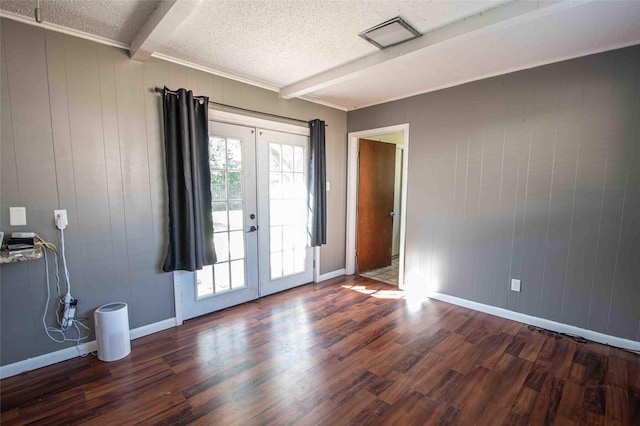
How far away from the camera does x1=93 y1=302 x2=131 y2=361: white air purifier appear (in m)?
2.35

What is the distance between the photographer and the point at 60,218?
229 cm

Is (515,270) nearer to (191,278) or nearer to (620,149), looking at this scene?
(620,149)

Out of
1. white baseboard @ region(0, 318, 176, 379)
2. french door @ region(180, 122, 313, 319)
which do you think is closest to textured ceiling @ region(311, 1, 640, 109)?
french door @ region(180, 122, 313, 319)

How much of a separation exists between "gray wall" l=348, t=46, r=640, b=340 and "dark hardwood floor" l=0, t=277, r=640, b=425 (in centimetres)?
47

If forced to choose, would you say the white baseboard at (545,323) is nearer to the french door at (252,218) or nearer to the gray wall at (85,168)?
the french door at (252,218)

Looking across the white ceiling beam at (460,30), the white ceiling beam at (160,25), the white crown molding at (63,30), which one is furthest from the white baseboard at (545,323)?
the white crown molding at (63,30)

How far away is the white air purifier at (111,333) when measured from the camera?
235 centimetres

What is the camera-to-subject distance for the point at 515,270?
308 cm

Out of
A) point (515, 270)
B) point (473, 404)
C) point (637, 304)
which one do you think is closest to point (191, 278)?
point (473, 404)

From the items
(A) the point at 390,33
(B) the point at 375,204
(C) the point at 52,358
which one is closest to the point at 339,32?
(A) the point at 390,33

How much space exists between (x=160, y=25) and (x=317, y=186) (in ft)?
7.83

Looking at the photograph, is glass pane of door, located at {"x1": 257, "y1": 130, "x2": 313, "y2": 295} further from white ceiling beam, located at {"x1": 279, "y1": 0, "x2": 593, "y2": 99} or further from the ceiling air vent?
the ceiling air vent

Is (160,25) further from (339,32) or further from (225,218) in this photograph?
(225,218)

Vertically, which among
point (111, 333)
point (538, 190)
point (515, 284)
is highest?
point (538, 190)
